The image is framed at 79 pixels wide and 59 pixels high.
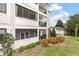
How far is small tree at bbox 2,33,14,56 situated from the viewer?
2875 mm

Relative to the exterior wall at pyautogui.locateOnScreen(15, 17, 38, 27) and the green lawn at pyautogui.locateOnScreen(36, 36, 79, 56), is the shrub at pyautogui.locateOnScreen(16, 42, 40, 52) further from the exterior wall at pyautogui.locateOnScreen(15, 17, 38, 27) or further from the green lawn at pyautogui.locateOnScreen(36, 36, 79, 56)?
the exterior wall at pyautogui.locateOnScreen(15, 17, 38, 27)

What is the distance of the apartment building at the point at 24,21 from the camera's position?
2.90 meters

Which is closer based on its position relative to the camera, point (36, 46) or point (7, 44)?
point (7, 44)

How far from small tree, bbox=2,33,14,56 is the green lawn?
0.48m

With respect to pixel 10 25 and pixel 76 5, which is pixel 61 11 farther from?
pixel 10 25

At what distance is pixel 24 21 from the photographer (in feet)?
9.87

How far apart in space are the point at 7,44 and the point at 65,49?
3.23ft

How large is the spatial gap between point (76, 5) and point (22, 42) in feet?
3.63

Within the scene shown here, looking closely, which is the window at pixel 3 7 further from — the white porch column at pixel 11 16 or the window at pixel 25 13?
the window at pixel 25 13

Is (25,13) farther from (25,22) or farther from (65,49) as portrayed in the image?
(65,49)

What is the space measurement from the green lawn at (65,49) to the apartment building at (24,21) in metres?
0.25

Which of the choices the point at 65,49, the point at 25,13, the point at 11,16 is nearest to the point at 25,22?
the point at 25,13

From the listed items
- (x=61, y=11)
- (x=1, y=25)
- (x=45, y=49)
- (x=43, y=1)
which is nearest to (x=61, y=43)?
(x=45, y=49)

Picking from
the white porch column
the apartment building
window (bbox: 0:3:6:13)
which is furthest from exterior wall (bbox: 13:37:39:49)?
window (bbox: 0:3:6:13)
